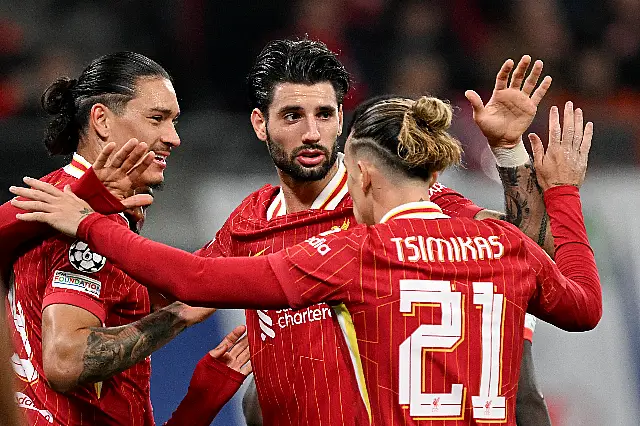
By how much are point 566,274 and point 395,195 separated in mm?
656

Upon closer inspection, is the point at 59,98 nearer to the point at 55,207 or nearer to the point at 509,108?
the point at 55,207

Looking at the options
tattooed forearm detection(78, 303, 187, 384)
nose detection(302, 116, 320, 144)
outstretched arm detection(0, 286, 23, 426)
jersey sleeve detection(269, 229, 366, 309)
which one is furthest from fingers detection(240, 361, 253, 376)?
outstretched arm detection(0, 286, 23, 426)

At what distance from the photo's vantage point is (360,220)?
119 inches

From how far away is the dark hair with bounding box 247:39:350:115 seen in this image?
3.97 m

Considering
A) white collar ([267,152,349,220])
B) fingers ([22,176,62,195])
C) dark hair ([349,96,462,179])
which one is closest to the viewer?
dark hair ([349,96,462,179])

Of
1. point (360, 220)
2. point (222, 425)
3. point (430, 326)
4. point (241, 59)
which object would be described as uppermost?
point (241, 59)

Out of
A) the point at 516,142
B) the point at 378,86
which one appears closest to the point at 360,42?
the point at 378,86

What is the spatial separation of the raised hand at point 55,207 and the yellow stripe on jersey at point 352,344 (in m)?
0.82

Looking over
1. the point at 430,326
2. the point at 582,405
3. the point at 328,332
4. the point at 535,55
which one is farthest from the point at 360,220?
the point at 535,55

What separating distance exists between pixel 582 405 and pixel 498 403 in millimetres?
3197

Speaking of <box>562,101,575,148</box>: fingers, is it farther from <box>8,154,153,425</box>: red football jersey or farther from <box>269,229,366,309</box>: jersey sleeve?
<box>8,154,153,425</box>: red football jersey

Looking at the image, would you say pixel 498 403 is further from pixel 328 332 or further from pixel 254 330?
pixel 254 330

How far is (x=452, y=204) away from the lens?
144 inches

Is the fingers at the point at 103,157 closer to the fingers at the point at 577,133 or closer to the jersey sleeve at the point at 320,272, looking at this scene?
the jersey sleeve at the point at 320,272
